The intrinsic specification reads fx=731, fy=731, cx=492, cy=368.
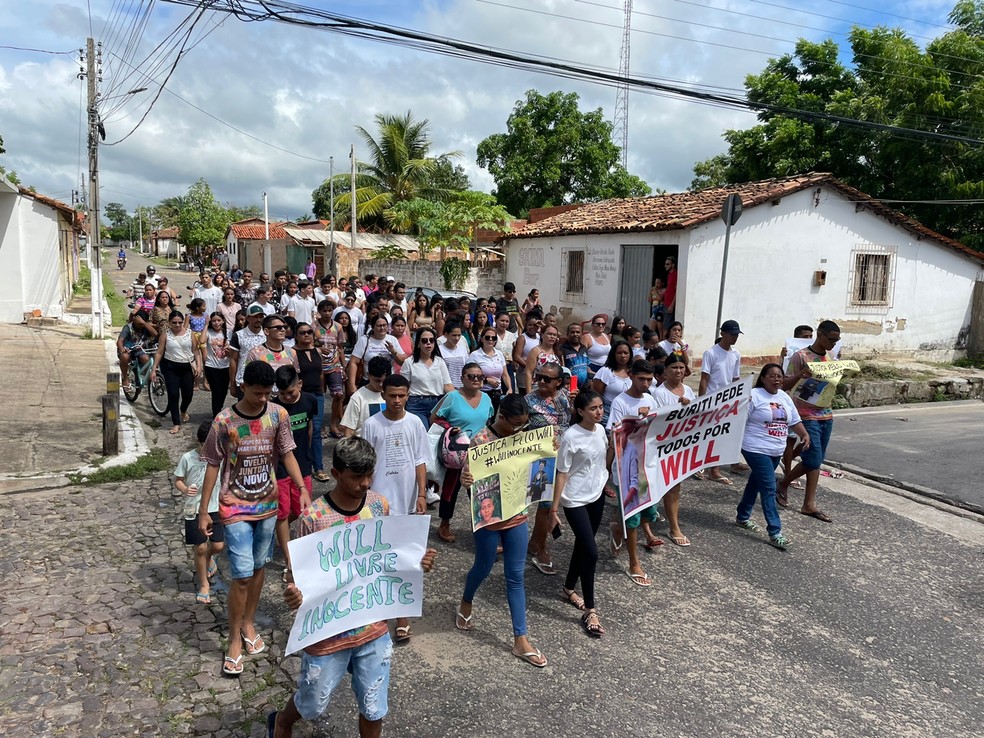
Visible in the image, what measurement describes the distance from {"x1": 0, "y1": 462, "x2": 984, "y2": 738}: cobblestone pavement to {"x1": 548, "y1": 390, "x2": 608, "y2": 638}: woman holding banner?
14.0 inches

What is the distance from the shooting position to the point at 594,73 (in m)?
10.0

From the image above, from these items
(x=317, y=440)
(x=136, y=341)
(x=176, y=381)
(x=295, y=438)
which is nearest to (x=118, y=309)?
(x=136, y=341)

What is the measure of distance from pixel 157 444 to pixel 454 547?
4.52 metres

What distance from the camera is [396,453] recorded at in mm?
4590

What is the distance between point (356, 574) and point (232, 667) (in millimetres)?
1417

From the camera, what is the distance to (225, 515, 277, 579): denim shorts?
13.0 ft

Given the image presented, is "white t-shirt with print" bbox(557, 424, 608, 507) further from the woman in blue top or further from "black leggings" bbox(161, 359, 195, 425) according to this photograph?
"black leggings" bbox(161, 359, 195, 425)

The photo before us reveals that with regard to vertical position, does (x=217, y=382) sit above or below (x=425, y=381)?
below

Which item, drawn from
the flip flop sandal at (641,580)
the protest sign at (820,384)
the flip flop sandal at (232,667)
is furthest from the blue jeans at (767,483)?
the flip flop sandal at (232,667)

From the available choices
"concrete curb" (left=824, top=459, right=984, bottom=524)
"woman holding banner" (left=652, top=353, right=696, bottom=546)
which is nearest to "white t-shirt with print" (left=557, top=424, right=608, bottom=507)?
"woman holding banner" (left=652, top=353, right=696, bottom=546)

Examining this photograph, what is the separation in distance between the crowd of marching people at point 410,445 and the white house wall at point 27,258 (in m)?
11.5

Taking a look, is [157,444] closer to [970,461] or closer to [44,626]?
[44,626]

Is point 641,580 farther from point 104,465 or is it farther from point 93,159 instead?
point 93,159

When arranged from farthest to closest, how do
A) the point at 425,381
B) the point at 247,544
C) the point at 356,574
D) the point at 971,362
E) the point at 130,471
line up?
the point at 971,362
the point at 130,471
the point at 425,381
the point at 247,544
the point at 356,574
